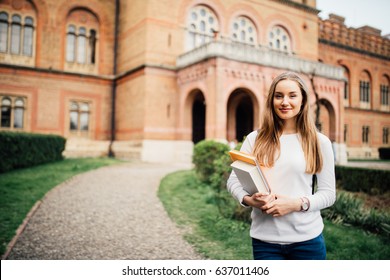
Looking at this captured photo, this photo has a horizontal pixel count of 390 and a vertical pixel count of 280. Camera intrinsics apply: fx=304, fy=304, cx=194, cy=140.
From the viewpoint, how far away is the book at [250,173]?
6.25 feet

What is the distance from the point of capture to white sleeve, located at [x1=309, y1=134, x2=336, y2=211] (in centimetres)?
201

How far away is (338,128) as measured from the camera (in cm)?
1898

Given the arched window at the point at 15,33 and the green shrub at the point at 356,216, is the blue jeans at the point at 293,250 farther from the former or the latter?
the arched window at the point at 15,33

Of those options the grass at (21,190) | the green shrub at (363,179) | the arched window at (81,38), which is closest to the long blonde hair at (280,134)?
the grass at (21,190)

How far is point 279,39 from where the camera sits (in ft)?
70.7

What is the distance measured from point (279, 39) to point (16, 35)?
1651 cm

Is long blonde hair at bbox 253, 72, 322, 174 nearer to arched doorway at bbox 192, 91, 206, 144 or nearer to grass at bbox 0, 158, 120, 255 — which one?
grass at bbox 0, 158, 120, 255

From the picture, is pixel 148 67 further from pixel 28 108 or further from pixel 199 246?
pixel 199 246

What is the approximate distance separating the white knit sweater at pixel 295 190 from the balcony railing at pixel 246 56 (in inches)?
525

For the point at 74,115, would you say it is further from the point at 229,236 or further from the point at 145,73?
the point at 229,236

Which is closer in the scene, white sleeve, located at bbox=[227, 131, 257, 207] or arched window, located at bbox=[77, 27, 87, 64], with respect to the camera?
white sleeve, located at bbox=[227, 131, 257, 207]

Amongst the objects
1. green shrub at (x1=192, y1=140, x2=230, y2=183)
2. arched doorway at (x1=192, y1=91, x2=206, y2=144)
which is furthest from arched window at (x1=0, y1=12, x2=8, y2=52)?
green shrub at (x1=192, y1=140, x2=230, y2=183)

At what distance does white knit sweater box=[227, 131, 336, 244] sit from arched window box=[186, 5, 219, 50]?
1755cm
